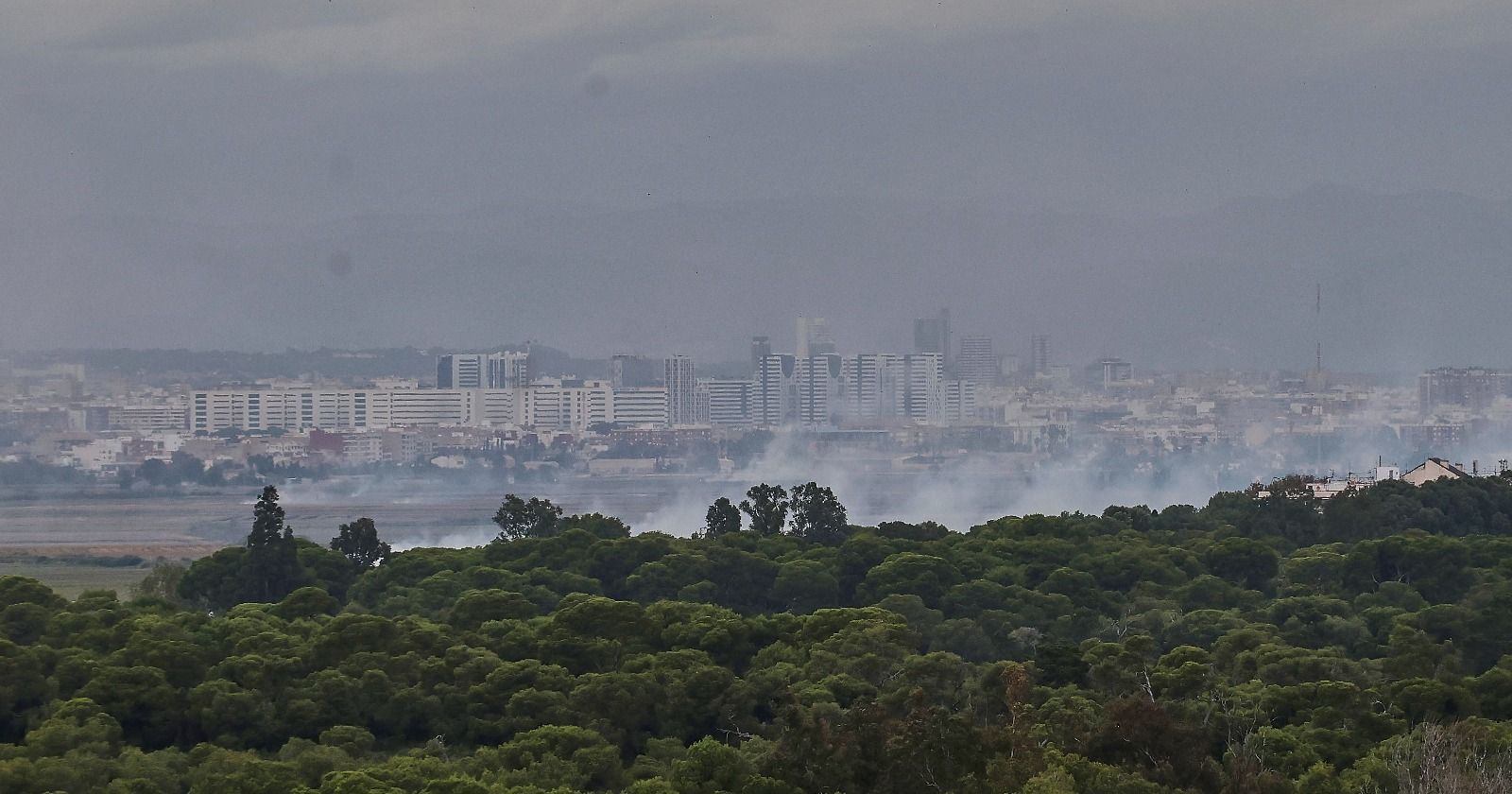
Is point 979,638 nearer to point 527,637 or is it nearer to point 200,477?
point 527,637

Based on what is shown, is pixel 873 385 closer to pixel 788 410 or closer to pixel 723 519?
pixel 788 410

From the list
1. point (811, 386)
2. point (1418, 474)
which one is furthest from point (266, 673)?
point (811, 386)

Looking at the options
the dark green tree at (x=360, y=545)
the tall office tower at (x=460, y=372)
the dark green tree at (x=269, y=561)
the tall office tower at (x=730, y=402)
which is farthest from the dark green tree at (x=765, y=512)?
the tall office tower at (x=460, y=372)

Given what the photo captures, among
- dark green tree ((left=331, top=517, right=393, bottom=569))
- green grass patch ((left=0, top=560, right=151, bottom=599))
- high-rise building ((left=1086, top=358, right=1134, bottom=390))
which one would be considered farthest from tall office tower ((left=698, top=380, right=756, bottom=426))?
dark green tree ((left=331, top=517, right=393, bottom=569))

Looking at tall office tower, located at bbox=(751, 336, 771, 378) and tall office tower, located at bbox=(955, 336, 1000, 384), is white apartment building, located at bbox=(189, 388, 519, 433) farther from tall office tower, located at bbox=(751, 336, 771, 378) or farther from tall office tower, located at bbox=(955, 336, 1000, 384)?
tall office tower, located at bbox=(955, 336, 1000, 384)

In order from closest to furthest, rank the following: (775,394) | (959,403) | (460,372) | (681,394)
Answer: (681,394), (959,403), (775,394), (460,372)

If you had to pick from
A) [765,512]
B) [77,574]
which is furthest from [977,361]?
[765,512]

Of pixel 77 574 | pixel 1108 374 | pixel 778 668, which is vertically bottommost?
pixel 77 574
